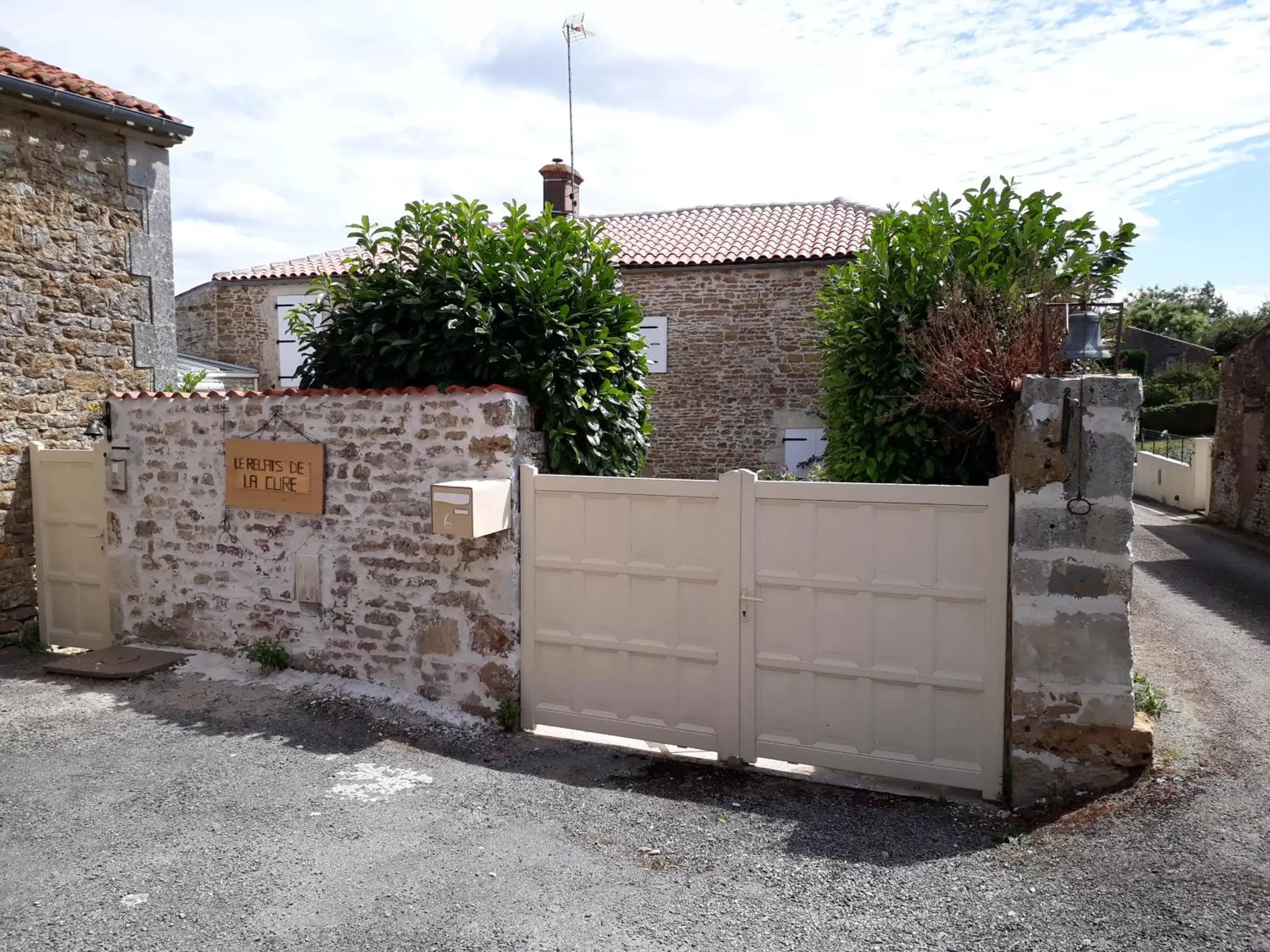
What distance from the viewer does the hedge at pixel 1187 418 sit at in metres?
26.2

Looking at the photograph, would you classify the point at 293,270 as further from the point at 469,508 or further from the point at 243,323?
the point at 469,508

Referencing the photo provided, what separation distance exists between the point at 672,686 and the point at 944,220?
353 centimetres

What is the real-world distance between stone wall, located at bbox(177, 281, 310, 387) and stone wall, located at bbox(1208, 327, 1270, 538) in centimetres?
1664

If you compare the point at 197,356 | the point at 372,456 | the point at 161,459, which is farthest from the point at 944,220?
the point at 197,356

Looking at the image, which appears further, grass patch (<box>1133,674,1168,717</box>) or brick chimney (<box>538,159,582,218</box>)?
brick chimney (<box>538,159,582,218</box>)

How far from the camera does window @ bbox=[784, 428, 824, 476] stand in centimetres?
1440

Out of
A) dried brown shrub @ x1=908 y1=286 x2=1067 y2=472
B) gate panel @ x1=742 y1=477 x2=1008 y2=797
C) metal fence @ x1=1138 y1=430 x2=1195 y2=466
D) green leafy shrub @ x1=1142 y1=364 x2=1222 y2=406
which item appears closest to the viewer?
gate panel @ x1=742 y1=477 x2=1008 y2=797

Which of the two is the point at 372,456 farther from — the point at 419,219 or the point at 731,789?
the point at 731,789

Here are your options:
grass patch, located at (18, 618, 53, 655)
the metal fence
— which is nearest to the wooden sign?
grass patch, located at (18, 618, 53, 655)

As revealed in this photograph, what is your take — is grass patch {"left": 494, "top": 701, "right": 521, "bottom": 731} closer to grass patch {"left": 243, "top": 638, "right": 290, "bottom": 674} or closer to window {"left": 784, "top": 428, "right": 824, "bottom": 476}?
grass patch {"left": 243, "top": 638, "right": 290, "bottom": 674}

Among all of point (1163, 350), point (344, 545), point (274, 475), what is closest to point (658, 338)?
point (274, 475)

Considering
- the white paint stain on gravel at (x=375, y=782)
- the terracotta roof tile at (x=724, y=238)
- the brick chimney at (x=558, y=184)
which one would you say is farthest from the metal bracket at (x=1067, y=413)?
the brick chimney at (x=558, y=184)

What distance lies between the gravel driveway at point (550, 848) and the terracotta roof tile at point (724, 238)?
9.87 meters

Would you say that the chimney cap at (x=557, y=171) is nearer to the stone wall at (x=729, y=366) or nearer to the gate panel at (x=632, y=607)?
the stone wall at (x=729, y=366)
